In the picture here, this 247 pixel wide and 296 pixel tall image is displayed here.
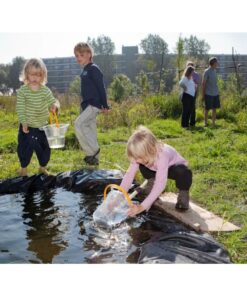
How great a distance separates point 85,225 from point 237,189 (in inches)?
58.7

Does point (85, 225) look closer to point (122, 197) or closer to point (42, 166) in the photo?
point (122, 197)

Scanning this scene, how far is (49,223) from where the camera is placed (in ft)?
9.98

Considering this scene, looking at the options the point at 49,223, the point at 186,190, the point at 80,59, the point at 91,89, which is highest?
the point at 80,59

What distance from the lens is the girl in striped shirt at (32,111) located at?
13.9ft

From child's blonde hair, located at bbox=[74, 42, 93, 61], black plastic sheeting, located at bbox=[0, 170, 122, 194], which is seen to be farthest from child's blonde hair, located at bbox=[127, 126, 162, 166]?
child's blonde hair, located at bbox=[74, 42, 93, 61]

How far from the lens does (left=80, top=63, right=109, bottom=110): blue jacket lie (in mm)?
4750

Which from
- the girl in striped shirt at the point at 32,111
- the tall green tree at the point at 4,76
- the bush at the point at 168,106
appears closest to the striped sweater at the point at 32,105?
the girl in striped shirt at the point at 32,111

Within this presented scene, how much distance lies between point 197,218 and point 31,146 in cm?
210

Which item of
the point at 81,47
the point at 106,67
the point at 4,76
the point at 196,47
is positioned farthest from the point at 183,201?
the point at 106,67

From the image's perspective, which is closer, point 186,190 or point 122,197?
point 122,197

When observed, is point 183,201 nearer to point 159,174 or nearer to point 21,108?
point 159,174

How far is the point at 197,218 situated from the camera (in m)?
2.95

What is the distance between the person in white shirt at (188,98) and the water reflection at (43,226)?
462 cm
